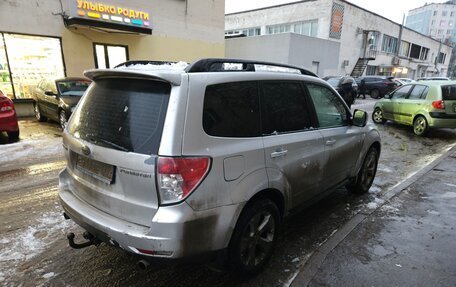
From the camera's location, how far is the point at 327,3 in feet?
100

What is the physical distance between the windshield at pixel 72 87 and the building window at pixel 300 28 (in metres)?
27.8

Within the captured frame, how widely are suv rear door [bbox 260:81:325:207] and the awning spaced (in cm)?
1136

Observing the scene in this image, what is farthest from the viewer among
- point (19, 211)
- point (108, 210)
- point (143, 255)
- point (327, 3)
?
point (327, 3)

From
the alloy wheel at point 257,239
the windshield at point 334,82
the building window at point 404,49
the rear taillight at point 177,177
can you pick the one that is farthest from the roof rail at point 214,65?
the building window at point 404,49

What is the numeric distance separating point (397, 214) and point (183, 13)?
15455 mm

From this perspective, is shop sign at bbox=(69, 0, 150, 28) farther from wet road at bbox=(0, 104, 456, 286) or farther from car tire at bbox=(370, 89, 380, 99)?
car tire at bbox=(370, 89, 380, 99)

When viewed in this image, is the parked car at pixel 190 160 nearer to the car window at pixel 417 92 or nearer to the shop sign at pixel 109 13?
the car window at pixel 417 92

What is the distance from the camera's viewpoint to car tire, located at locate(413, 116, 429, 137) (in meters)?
9.55

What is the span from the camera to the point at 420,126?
32.0ft

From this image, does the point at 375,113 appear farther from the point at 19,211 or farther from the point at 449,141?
the point at 19,211

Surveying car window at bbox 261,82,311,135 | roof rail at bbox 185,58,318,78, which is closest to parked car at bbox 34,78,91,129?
roof rail at bbox 185,58,318,78

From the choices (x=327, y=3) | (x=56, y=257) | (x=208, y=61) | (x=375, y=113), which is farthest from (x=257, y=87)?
(x=327, y=3)

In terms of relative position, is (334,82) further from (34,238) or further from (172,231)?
(172,231)

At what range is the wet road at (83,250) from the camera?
2766 millimetres
